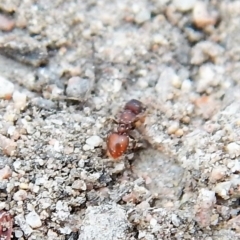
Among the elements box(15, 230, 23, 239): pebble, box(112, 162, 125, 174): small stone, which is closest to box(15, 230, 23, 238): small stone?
box(15, 230, 23, 239): pebble

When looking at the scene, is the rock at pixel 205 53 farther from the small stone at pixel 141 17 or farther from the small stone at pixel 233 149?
the small stone at pixel 233 149

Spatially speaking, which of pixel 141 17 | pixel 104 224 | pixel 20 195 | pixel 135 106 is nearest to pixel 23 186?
pixel 20 195

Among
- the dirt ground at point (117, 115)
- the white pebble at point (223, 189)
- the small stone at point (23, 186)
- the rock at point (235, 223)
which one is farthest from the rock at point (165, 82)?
the small stone at point (23, 186)

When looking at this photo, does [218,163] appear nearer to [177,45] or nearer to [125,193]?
[125,193]

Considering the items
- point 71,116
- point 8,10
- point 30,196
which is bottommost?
point 30,196

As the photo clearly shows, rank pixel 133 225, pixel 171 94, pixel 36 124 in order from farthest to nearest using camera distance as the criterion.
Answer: pixel 171 94
pixel 36 124
pixel 133 225

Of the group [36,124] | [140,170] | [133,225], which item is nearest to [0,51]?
[36,124]

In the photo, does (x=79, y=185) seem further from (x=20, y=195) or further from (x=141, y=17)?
Answer: (x=141, y=17)
